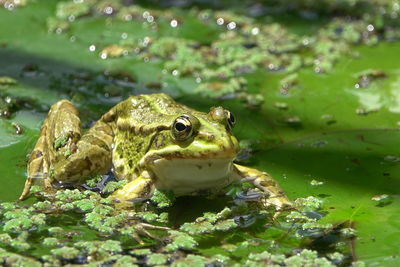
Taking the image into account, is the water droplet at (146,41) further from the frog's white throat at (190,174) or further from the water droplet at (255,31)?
the frog's white throat at (190,174)

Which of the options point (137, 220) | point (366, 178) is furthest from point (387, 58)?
point (137, 220)

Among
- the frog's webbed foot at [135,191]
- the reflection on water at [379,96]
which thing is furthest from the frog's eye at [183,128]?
the reflection on water at [379,96]

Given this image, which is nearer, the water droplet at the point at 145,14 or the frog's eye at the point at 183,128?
the frog's eye at the point at 183,128

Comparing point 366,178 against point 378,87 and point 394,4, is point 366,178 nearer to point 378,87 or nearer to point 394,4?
point 378,87

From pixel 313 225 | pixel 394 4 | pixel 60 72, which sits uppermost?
pixel 394 4

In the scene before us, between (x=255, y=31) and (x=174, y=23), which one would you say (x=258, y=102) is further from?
(x=174, y=23)

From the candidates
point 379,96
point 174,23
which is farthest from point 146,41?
point 379,96
